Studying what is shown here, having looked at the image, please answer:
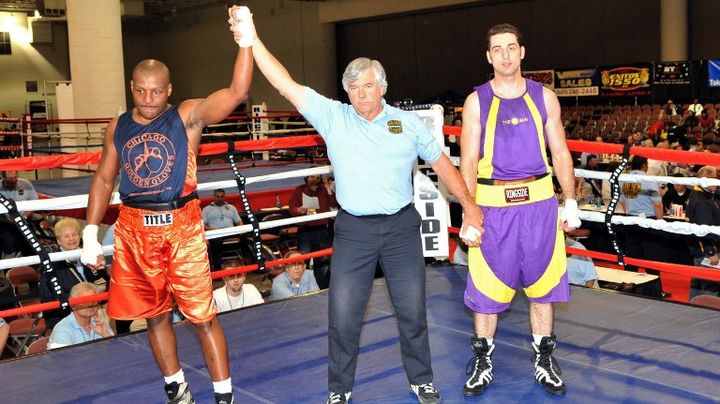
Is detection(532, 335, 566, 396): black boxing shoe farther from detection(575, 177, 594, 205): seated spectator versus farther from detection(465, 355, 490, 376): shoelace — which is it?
detection(575, 177, 594, 205): seated spectator

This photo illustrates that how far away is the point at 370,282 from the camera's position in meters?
2.91

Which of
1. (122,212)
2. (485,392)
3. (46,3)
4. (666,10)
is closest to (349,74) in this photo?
(122,212)

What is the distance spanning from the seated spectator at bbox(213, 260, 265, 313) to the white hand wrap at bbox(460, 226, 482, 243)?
2.11m

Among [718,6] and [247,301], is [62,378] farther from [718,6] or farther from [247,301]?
[718,6]

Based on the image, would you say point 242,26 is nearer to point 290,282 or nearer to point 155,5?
point 290,282

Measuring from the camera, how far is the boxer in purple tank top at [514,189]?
9.68ft

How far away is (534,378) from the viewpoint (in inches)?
125

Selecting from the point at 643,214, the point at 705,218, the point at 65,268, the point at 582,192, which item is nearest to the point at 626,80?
the point at 582,192

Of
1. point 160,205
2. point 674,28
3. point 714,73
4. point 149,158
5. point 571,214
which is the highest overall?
point 674,28

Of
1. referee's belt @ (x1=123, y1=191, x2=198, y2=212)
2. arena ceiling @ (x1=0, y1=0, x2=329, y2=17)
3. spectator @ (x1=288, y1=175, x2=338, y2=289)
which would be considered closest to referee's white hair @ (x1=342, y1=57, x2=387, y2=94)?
referee's belt @ (x1=123, y1=191, x2=198, y2=212)

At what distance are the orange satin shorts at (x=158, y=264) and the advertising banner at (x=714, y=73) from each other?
54.1 feet

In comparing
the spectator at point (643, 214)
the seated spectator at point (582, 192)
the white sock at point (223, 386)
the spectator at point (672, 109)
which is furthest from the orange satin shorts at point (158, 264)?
the spectator at point (672, 109)

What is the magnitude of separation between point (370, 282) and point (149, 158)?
0.91 m

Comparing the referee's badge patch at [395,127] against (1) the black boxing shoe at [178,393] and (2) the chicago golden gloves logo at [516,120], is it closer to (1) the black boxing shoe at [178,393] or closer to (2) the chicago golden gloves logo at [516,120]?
(2) the chicago golden gloves logo at [516,120]
